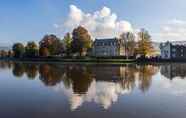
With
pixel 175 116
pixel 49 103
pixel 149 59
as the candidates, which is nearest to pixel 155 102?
pixel 175 116

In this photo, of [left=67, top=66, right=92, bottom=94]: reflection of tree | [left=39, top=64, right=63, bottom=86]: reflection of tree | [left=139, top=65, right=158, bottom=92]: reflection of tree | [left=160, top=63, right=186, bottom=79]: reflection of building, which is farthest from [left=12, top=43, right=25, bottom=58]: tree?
[left=67, top=66, right=92, bottom=94]: reflection of tree

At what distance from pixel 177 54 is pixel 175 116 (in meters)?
106

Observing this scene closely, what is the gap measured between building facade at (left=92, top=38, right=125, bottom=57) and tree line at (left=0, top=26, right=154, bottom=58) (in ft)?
16.6

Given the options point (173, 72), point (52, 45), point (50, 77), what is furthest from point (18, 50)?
point (50, 77)

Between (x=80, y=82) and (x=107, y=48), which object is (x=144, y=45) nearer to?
(x=107, y=48)

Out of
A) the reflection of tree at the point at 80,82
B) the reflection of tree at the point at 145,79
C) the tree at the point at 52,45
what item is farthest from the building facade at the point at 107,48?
the reflection of tree at the point at 80,82

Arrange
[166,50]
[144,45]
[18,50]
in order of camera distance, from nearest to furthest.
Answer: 1. [144,45]
2. [166,50]
3. [18,50]

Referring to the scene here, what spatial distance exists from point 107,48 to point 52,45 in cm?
2632

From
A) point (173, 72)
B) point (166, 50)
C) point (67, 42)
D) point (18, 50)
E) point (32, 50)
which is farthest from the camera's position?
point (18, 50)

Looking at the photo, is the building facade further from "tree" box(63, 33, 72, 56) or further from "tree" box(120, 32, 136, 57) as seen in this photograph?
"tree" box(63, 33, 72, 56)

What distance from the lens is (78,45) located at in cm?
9975

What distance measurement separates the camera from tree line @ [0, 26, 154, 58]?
9519cm

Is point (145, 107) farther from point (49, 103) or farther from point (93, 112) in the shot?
point (49, 103)

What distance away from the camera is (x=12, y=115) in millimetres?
13383
